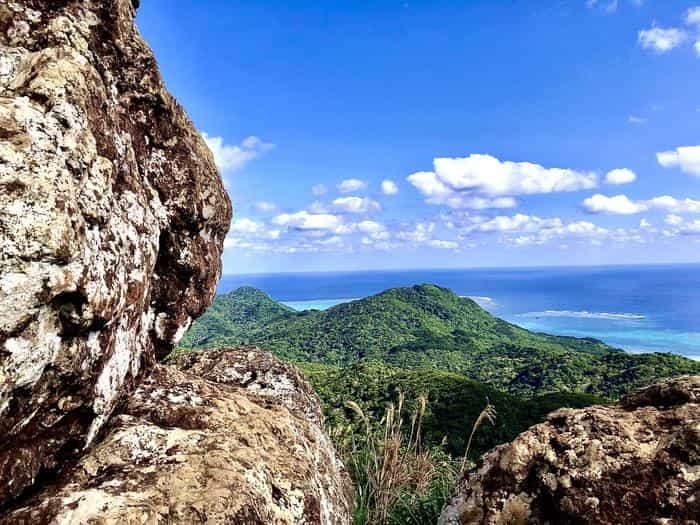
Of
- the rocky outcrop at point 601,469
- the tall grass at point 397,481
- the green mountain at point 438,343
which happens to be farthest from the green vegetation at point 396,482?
the green mountain at point 438,343

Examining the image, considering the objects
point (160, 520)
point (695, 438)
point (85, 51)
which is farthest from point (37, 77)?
point (695, 438)

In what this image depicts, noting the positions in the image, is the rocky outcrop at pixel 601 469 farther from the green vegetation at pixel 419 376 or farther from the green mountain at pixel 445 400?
the green mountain at pixel 445 400

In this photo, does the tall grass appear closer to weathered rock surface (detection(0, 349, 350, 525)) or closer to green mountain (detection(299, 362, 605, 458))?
weathered rock surface (detection(0, 349, 350, 525))

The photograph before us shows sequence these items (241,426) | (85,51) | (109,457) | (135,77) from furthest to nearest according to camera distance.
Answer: (135,77) → (241,426) → (85,51) → (109,457)

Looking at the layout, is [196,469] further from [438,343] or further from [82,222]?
[438,343]

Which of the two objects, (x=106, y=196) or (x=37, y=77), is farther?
(x=106, y=196)

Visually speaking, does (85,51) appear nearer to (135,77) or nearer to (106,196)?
(135,77)
